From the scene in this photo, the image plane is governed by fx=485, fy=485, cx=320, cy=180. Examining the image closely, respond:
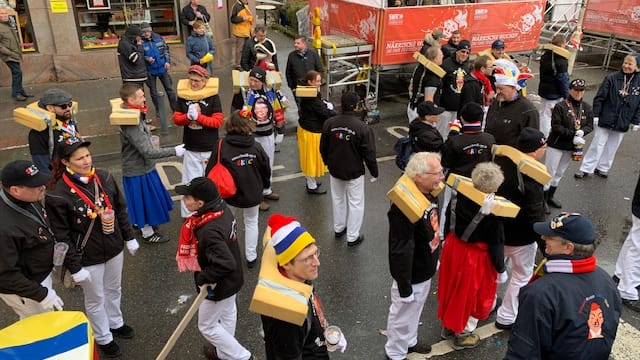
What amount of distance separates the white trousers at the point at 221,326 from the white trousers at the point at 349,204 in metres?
2.30

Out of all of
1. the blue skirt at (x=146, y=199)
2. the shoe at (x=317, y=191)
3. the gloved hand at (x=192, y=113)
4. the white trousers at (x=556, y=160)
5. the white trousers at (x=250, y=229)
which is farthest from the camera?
the shoe at (x=317, y=191)

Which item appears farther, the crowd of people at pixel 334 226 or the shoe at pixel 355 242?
the shoe at pixel 355 242

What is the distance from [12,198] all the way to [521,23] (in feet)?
37.6

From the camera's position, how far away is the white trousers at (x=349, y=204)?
19.8ft

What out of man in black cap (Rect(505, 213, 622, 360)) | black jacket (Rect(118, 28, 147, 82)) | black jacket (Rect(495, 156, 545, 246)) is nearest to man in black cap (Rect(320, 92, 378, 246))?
black jacket (Rect(495, 156, 545, 246))

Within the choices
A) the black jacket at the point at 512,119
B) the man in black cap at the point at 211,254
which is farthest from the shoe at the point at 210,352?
the black jacket at the point at 512,119

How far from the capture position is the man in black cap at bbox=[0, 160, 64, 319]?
3.46 meters

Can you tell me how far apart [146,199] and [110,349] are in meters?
1.93

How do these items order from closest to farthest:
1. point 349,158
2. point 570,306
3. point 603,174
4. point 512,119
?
1. point 570,306
2. point 512,119
3. point 349,158
4. point 603,174

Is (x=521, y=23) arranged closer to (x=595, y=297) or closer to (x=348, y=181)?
(x=348, y=181)

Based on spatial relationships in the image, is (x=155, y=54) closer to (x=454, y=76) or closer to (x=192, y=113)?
(x=192, y=113)

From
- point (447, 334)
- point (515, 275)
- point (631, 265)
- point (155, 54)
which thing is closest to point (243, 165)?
point (447, 334)

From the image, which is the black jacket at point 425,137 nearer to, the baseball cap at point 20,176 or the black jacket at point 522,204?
the black jacket at point 522,204

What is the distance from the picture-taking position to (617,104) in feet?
24.3
